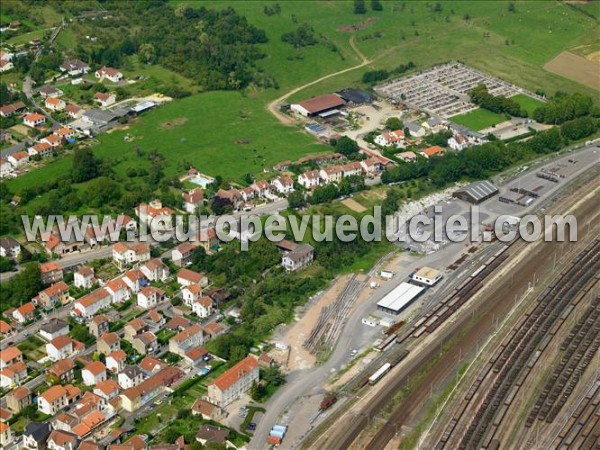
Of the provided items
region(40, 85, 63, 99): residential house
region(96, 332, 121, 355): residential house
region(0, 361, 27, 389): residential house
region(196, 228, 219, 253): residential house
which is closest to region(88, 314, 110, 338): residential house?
region(96, 332, 121, 355): residential house

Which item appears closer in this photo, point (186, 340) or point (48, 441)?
point (48, 441)

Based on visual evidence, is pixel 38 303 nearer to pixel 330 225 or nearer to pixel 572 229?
pixel 330 225

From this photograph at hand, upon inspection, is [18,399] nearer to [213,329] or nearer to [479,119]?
[213,329]

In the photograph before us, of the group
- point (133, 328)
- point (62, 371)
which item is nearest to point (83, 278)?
point (133, 328)

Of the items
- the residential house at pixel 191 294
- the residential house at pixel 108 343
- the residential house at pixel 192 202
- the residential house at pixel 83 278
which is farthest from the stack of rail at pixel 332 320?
the residential house at pixel 83 278

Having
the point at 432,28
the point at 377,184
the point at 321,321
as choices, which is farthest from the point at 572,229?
the point at 432,28

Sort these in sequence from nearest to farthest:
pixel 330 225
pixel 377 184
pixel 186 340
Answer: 1. pixel 186 340
2. pixel 330 225
3. pixel 377 184

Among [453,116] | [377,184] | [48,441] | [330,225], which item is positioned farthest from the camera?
[453,116]

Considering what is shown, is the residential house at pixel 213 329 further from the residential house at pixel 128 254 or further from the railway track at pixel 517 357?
the railway track at pixel 517 357
